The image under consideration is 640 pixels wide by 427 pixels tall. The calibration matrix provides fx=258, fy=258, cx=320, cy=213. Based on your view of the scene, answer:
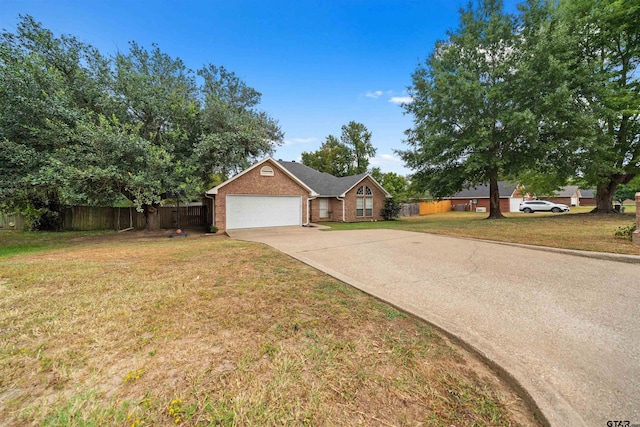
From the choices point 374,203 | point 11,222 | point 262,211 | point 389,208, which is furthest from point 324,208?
point 11,222

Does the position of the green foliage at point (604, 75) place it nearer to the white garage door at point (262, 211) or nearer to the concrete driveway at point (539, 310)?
the concrete driveway at point (539, 310)

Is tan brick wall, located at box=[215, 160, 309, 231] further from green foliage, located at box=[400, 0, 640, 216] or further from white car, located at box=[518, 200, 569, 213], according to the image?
white car, located at box=[518, 200, 569, 213]

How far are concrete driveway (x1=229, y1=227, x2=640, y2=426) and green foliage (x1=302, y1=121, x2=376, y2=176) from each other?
104ft

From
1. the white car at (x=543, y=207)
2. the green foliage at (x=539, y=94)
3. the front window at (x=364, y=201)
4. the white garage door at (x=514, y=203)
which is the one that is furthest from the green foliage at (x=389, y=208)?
the white garage door at (x=514, y=203)

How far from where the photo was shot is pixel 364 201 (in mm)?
21766

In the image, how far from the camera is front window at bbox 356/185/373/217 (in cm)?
2142

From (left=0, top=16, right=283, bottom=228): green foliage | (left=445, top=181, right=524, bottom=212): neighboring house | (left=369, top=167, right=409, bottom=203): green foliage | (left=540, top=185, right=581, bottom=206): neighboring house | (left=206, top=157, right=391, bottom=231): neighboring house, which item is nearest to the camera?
(left=0, top=16, right=283, bottom=228): green foliage

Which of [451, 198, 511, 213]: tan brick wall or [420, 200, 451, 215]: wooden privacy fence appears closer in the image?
[420, 200, 451, 215]: wooden privacy fence

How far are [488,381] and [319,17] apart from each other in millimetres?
15889

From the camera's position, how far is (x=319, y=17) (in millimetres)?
13156

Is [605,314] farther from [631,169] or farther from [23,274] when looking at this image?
[631,169]

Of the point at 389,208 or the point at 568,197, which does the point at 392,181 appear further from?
the point at 568,197

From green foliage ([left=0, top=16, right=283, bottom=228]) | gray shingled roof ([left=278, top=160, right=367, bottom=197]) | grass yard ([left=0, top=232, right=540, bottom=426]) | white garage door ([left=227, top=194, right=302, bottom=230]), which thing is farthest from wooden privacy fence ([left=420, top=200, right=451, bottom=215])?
grass yard ([left=0, top=232, right=540, bottom=426])

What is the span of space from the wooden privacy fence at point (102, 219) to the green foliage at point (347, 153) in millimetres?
23313
